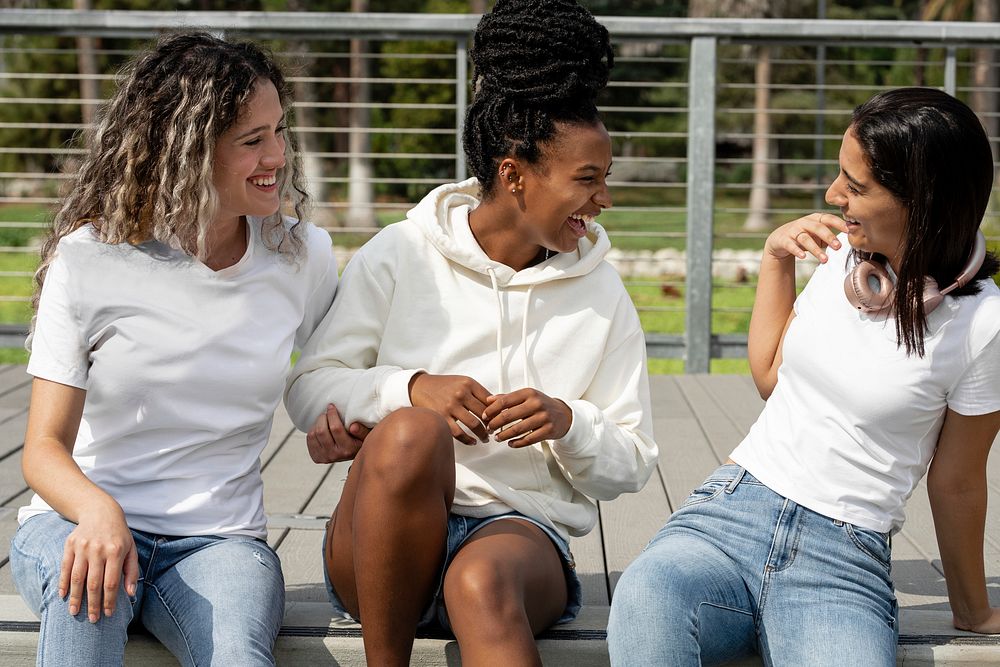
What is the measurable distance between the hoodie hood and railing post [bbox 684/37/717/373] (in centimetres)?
229

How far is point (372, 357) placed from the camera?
2.18m

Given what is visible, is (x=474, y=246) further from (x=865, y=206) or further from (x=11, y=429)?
(x=11, y=429)

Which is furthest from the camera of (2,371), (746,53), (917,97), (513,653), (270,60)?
(746,53)

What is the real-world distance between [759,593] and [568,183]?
0.75 meters

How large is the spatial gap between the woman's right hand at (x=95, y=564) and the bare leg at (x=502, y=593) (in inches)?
19.2

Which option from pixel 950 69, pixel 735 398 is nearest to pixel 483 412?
pixel 735 398

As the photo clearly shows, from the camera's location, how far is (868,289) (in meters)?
1.95

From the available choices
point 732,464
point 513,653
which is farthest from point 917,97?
point 513,653

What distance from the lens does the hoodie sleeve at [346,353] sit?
2062mm

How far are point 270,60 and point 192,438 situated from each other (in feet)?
2.19

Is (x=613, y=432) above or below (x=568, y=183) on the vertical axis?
below

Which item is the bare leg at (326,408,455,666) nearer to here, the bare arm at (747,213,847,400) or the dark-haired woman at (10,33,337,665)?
the dark-haired woman at (10,33,337,665)

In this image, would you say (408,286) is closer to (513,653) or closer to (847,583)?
(513,653)

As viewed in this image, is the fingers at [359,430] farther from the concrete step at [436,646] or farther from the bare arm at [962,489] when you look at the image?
the bare arm at [962,489]
